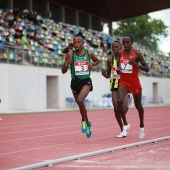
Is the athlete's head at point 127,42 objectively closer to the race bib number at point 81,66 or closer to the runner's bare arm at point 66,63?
the race bib number at point 81,66

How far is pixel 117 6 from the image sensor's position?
36.4 meters

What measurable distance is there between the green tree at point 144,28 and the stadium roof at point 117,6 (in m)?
25.2

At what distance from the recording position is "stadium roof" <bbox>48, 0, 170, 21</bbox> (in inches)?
1388

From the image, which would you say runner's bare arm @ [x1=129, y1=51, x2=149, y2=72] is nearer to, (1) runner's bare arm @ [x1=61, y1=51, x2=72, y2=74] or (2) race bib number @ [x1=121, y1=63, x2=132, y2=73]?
(2) race bib number @ [x1=121, y1=63, x2=132, y2=73]

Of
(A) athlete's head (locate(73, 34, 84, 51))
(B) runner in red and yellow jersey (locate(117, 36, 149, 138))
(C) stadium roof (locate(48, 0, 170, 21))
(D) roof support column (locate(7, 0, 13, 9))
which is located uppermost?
(C) stadium roof (locate(48, 0, 170, 21))

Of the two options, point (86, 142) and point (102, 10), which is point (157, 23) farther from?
point (86, 142)

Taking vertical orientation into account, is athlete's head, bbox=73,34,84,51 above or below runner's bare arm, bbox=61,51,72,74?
above

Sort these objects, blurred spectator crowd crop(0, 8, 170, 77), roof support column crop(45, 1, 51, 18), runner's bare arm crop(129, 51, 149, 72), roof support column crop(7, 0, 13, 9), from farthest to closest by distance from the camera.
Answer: roof support column crop(45, 1, 51, 18), roof support column crop(7, 0, 13, 9), blurred spectator crowd crop(0, 8, 170, 77), runner's bare arm crop(129, 51, 149, 72)

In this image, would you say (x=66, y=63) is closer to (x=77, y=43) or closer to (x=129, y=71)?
(x=77, y=43)

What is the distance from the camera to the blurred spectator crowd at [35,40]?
23.3m

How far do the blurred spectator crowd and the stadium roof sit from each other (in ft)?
8.47

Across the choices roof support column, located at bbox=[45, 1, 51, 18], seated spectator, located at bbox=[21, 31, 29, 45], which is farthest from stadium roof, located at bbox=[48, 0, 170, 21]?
seated spectator, located at bbox=[21, 31, 29, 45]

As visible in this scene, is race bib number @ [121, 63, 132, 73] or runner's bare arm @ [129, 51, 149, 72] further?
race bib number @ [121, 63, 132, 73]

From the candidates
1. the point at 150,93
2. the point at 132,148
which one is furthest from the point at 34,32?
the point at 132,148
